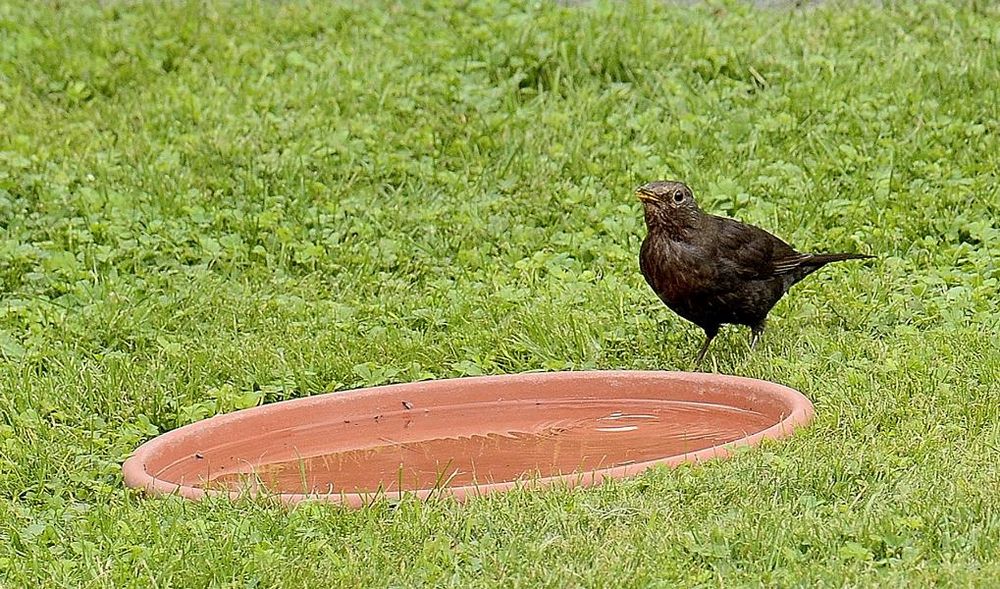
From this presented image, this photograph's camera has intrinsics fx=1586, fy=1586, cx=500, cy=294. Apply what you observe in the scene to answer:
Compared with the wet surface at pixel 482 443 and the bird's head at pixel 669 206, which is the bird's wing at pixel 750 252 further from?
the wet surface at pixel 482 443

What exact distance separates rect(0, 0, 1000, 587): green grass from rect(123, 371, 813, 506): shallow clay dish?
21 cm

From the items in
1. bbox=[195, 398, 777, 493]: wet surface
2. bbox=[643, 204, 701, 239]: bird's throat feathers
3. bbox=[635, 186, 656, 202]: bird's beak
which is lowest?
bbox=[195, 398, 777, 493]: wet surface

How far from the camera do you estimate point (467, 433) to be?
5762 millimetres

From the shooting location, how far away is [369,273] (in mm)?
7891

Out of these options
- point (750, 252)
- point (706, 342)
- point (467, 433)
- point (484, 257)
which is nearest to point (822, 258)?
point (750, 252)

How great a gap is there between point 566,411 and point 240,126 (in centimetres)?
400

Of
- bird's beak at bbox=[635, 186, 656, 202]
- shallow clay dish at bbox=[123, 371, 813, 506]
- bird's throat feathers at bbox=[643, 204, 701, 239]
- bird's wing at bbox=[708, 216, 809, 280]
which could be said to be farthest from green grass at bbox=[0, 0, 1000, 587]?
bird's beak at bbox=[635, 186, 656, 202]

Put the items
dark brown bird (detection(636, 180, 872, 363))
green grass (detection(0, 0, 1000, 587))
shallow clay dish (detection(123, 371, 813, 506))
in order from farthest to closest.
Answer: dark brown bird (detection(636, 180, 872, 363)) < shallow clay dish (detection(123, 371, 813, 506)) < green grass (detection(0, 0, 1000, 587))

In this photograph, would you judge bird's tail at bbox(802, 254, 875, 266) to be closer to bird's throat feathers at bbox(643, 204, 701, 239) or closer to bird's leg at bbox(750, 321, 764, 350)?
bird's leg at bbox(750, 321, 764, 350)

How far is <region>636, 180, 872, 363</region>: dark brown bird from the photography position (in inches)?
247

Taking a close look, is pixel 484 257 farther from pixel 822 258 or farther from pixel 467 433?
pixel 467 433

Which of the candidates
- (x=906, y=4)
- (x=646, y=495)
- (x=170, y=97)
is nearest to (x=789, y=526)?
(x=646, y=495)

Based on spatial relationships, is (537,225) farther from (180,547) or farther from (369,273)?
(180,547)

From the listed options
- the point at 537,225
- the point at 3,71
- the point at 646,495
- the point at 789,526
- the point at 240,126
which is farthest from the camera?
the point at 3,71
